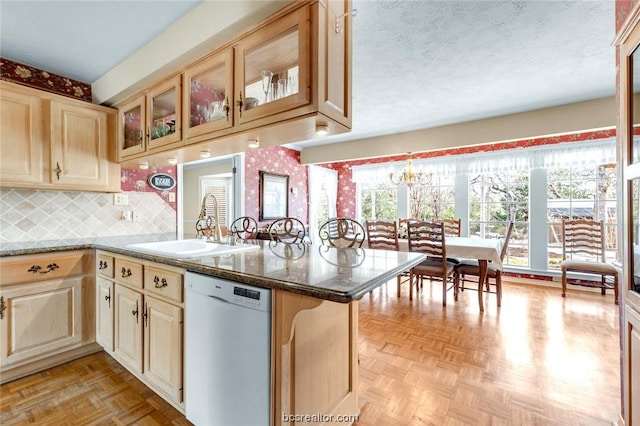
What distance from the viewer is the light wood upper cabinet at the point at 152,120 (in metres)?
1.96

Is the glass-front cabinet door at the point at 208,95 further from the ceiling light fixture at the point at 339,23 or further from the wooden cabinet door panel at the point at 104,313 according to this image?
the wooden cabinet door panel at the point at 104,313

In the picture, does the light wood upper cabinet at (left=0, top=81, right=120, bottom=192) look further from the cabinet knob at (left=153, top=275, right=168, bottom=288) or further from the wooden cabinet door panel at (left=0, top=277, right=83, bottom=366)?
the cabinet knob at (left=153, top=275, right=168, bottom=288)

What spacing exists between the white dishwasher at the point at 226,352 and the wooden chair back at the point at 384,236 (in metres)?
2.61

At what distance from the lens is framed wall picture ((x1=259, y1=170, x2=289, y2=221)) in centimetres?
482

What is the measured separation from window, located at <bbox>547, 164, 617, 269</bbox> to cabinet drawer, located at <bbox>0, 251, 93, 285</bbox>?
5858 millimetres

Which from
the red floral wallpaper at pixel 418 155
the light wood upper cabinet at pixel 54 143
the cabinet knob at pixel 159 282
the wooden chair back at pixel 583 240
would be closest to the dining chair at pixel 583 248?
the wooden chair back at pixel 583 240

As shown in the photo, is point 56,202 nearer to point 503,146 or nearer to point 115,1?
point 115,1

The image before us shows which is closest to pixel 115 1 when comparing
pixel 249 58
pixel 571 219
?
pixel 249 58

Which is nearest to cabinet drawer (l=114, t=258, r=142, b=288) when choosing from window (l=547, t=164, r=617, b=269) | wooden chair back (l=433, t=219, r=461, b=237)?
wooden chair back (l=433, t=219, r=461, b=237)

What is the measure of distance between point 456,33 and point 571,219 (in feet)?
12.3

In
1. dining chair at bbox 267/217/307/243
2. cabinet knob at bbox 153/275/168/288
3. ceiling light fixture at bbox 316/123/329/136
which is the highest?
ceiling light fixture at bbox 316/123/329/136

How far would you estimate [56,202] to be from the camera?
2.37m

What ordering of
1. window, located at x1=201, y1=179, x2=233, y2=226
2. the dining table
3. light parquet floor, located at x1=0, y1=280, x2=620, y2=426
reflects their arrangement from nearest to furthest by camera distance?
light parquet floor, located at x1=0, y1=280, x2=620, y2=426
the dining table
window, located at x1=201, y1=179, x2=233, y2=226

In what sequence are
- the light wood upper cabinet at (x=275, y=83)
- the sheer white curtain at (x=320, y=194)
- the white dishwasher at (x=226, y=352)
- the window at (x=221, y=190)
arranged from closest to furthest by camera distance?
1. the white dishwasher at (x=226, y=352)
2. the light wood upper cabinet at (x=275, y=83)
3. the sheer white curtain at (x=320, y=194)
4. the window at (x=221, y=190)
